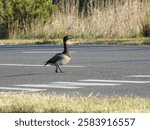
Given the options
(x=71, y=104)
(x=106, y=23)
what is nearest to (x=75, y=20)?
(x=106, y=23)

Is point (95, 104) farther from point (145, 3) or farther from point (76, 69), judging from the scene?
point (145, 3)

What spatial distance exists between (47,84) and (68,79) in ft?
3.31

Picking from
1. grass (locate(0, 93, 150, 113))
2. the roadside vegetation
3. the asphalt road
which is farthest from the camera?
the roadside vegetation

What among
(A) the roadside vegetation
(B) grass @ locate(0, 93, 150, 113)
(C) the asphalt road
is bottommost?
(A) the roadside vegetation

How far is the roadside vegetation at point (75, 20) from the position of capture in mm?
32188

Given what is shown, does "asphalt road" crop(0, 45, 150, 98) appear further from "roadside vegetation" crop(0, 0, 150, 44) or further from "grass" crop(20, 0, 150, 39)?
"grass" crop(20, 0, 150, 39)

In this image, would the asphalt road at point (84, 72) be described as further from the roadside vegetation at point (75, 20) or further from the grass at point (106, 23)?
the grass at point (106, 23)

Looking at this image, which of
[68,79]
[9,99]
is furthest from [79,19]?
[9,99]

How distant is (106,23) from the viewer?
32625 millimetres

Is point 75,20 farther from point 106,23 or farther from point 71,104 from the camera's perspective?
point 71,104

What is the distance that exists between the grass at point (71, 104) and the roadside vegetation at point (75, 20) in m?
16.2

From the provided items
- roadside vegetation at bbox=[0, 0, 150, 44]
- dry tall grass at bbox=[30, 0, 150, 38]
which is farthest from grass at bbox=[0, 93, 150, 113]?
dry tall grass at bbox=[30, 0, 150, 38]

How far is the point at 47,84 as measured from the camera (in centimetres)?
1509

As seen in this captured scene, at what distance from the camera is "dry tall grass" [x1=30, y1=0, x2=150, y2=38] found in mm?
32062
